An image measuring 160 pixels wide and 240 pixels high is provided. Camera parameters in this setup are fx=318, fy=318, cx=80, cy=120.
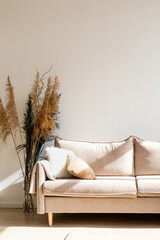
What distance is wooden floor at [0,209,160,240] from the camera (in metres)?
3.20

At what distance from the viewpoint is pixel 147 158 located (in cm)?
379

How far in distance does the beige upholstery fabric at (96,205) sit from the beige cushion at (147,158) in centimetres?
56

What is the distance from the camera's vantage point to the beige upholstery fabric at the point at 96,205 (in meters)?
3.26

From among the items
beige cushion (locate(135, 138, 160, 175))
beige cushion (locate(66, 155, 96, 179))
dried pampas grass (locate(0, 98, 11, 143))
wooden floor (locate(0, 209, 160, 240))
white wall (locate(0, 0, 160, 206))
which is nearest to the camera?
wooden floor (locate(0, 209, 160, 240))

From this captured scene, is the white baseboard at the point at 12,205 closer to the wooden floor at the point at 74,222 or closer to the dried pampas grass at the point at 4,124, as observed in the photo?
the wooden floor at the point at 74,222

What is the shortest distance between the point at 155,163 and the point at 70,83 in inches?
64.6

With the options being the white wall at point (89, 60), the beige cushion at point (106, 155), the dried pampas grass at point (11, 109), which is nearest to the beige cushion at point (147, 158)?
the beige cushion at point (106, 155)

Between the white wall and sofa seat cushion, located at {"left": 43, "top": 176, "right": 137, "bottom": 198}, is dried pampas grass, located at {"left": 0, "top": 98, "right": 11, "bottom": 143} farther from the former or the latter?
sofa seat cushion, located at {"left": 43, "top": 176, "right": 137, "bottom": 198}

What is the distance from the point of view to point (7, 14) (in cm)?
468

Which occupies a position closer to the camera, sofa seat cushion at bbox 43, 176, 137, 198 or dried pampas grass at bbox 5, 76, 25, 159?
sofa seat cushion at bbox 43, 176, 137, 198

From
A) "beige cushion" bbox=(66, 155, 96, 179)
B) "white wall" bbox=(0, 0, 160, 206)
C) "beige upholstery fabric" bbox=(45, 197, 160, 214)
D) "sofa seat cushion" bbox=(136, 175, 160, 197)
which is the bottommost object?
"beige upholstery fabric" bbox=(45, 197, 160, 214)

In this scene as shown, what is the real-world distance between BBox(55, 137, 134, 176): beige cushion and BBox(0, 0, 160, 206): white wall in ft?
1.47

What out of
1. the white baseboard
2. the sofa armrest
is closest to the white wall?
the white baseboard
